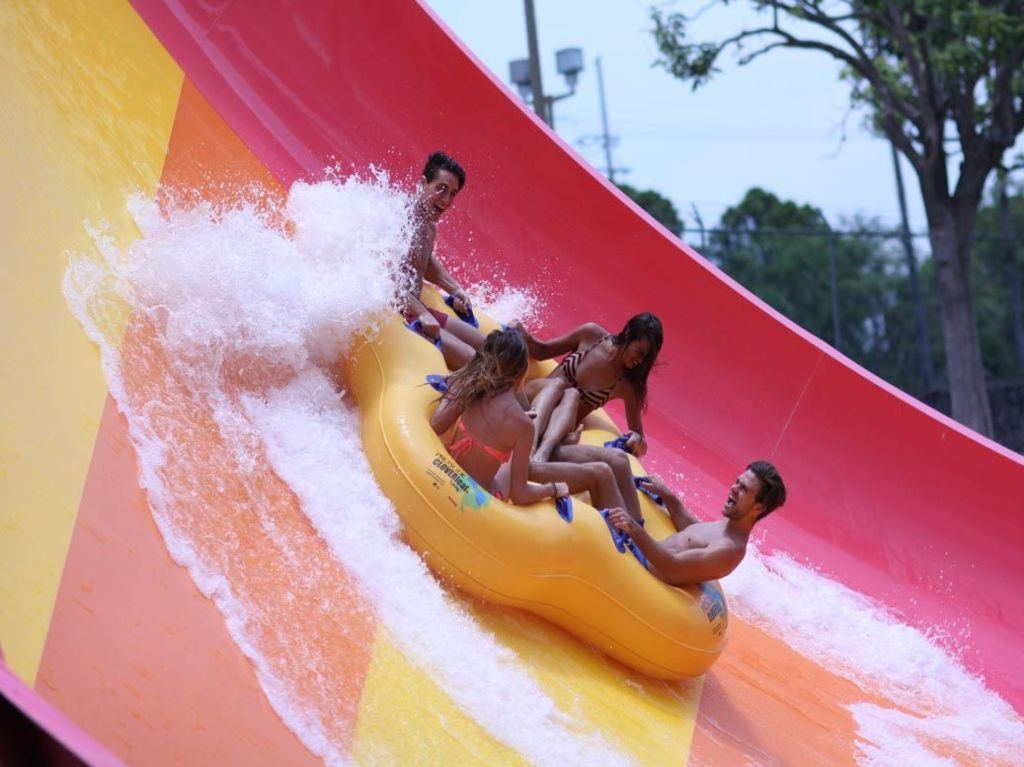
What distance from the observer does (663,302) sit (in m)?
5.61

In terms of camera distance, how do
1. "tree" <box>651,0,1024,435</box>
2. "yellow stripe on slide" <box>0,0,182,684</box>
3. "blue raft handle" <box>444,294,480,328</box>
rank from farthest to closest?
"tree" <box>651,0,1024,435</box> < "blue raft handle" <box>444,294,480,328</box> < "yellow stripe on slide" <box>0,0,182,684</box>

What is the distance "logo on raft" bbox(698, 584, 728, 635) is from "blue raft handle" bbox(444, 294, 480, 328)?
4.24 ft

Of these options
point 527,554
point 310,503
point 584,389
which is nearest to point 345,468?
point 310,503

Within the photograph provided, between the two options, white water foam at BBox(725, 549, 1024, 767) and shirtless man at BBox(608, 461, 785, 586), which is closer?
shirtless man at BBox(608, 461, 785, 586)

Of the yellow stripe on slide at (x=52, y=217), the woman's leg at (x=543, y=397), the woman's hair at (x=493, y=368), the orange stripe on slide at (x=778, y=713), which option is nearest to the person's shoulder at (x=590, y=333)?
the woman's leg at (x=543, y=397)

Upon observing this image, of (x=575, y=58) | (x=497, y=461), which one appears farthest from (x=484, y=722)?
(x=575, y=58)

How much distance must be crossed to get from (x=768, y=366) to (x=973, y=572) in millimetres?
1141

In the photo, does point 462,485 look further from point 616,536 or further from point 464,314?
point 464,314

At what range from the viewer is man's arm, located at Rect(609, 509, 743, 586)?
154 inches

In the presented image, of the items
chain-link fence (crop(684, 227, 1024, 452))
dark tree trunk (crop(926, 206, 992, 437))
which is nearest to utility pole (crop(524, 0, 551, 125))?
chain-link fence (crop(684, 227, 1024, 452))

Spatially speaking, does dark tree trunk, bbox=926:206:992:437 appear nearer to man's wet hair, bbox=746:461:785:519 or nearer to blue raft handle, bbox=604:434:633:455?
blue raft handle, bbox=604:434:633:455

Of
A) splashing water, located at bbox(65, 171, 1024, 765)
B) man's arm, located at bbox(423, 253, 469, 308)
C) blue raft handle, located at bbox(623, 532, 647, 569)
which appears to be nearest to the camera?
splashing water, located at bbox(65, 171, 1024, 765)

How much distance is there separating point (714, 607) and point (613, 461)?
54 centimetres

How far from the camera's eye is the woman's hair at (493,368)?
12.3 feet
